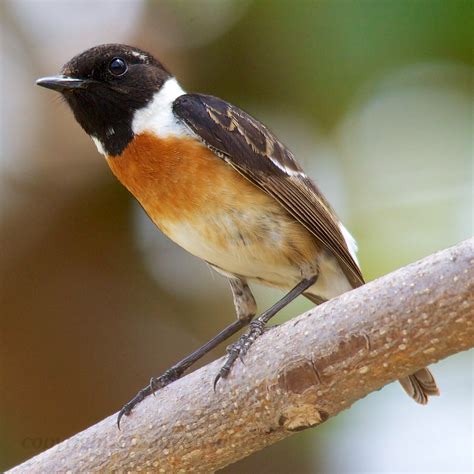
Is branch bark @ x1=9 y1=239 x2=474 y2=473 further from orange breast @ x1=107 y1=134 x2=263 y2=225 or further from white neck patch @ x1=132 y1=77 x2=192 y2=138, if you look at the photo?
white neck patch @ x1=132 y1=77 x2=192 y2=138

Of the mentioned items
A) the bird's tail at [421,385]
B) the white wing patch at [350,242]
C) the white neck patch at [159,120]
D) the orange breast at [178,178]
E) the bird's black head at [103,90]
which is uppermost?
the bird's black head at [103,90]

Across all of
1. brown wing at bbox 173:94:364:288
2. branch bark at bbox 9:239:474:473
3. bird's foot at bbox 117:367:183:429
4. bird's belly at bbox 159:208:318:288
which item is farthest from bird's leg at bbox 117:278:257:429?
branch bark at bbox 9:239:474:473

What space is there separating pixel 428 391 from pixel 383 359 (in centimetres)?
131

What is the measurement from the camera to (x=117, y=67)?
14.7 ft

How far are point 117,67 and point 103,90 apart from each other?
0.15m

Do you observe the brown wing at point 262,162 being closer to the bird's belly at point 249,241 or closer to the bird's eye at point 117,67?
the bird's belly at point 249,241

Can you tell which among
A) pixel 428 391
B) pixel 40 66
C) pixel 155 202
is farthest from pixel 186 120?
pixel 40 66

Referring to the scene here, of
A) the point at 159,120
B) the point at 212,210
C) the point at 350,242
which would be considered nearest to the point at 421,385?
the point at 350,242

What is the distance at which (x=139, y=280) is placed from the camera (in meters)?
5.54

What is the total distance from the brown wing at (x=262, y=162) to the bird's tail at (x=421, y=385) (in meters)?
0.48

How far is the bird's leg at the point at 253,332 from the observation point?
10.6 feet

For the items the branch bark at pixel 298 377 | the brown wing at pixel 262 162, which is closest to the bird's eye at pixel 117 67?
the brown wing at pixel 262 162

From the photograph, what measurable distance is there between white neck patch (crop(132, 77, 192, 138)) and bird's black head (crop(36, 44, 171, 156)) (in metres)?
0.04

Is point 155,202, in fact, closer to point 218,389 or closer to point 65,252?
point 218,389
